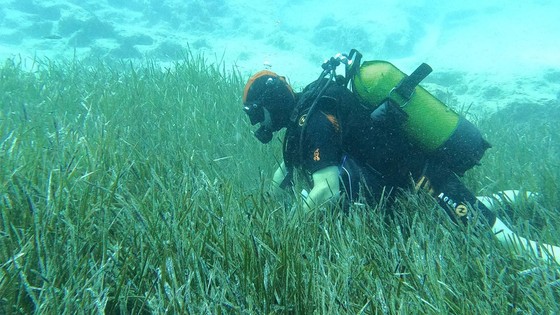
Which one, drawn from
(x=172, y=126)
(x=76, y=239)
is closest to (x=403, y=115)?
(x=76, y=239)

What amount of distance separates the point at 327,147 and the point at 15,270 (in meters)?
1.97

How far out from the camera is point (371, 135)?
3.02 meters

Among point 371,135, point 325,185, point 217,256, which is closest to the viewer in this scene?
point 217,256

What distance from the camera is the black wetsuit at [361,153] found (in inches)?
110

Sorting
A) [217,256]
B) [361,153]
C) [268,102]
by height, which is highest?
[268,102]

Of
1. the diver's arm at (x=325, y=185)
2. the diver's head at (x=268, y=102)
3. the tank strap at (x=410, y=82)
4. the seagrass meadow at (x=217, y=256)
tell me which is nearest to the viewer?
the seagrass meadow at (x=217, y=256)

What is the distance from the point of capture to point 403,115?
2834 millimetres

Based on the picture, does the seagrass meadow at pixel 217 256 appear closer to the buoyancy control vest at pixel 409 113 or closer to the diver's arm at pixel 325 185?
the diver's arm at pixel 325 185

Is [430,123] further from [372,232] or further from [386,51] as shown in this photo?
[386,51]

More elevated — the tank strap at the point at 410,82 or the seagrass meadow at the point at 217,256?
the tank strap at the point at 410,82

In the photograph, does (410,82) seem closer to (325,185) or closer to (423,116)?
(423,116)

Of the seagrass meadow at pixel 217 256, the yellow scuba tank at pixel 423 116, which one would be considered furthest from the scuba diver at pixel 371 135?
the seagrass meadow at pixel 217 256

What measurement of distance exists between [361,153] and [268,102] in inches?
34.6

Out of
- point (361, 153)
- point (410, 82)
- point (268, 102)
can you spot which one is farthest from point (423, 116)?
point (268, 102)
